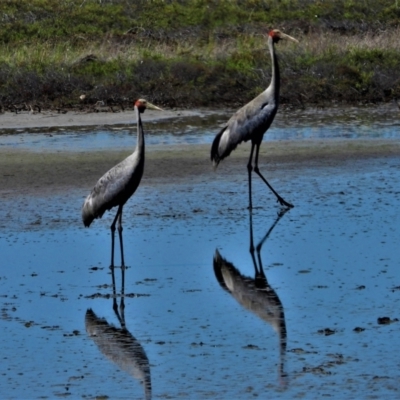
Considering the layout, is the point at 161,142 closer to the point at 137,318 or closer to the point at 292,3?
the point at 137,318

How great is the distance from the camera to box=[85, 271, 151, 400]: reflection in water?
6941mm

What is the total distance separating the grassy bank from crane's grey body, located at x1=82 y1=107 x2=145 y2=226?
32.0 ft

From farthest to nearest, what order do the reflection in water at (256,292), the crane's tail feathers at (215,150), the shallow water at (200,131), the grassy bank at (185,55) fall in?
the grassy bank at (185,55), the shallow water at (200,131), the crane's tail feathers at (215,150), the reflection in water at (256,292)

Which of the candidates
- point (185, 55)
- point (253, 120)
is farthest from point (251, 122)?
point (185, 55)

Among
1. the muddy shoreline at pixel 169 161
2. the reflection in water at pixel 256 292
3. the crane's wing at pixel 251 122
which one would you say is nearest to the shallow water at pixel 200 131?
the muddy shoreline at pixel 169 161

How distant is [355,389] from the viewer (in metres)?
6.49

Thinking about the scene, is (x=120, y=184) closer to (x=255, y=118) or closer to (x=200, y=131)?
(x=255, y=118)

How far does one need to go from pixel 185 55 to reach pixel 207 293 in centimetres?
1438

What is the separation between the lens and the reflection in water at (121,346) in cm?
694

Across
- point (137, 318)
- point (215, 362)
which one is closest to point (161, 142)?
point (137, 318)

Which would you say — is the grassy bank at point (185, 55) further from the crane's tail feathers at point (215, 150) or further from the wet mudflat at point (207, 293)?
the crane's tail feathers at point (215, 150)

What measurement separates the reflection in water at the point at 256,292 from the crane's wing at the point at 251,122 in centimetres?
267

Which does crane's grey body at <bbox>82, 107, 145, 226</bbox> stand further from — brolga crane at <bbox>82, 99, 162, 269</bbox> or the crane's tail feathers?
the crane's tail feathers

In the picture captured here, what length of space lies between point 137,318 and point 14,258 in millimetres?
2219
